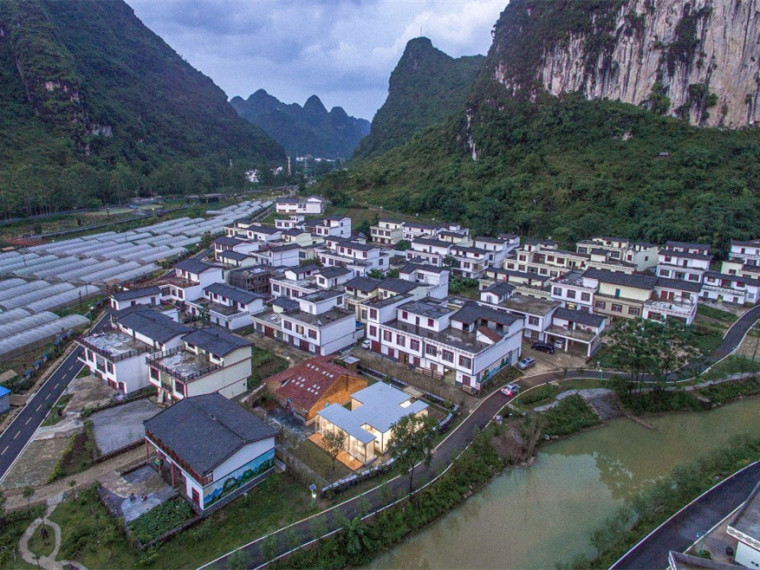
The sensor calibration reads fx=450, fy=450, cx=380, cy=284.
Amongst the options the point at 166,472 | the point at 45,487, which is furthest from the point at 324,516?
the point at 45,487

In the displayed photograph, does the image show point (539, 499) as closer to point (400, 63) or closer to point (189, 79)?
point (400, 63)

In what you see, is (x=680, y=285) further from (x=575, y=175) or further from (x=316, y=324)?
(x=575, y=175)

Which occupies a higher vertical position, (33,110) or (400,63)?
(400,63)

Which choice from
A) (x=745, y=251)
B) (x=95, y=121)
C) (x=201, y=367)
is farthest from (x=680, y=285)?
(x=95, y=121)

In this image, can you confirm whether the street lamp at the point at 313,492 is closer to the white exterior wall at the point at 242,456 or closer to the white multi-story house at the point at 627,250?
the white exterior wall at the point at 242,456

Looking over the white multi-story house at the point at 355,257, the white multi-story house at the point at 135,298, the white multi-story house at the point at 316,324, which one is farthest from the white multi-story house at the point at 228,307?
the white multi-story house at the point at 355,257

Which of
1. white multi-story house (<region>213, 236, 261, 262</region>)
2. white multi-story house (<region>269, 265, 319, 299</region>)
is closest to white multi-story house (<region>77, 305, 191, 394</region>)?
white multi-story house (<region>269, 265, 319, 299</region>)
